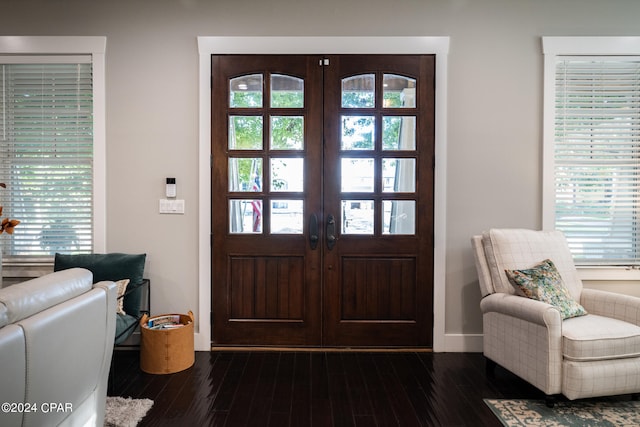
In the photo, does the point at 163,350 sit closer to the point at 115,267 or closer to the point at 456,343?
the point at 115,267

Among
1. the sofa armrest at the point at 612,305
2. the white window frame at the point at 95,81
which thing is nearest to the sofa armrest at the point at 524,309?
the sofa armrest at the point at 612,305

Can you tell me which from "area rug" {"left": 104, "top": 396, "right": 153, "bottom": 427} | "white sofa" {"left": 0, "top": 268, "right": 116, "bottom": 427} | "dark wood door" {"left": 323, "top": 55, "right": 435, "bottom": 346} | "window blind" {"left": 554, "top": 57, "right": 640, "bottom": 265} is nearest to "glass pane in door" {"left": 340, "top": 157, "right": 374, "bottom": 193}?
"dark wood door" {"left": 323, "top": 55, "right": 435, "bottom": 346}

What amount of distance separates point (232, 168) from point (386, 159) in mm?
1294

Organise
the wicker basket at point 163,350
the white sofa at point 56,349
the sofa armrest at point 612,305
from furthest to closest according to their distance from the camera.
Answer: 1. the wicker basket at point 163,350
2. the sofa armrest at point 612,305
3. the white sofa at point 56,349

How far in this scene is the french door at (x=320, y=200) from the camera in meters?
3.29

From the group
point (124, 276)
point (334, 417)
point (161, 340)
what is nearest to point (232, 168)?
point (124, 276)

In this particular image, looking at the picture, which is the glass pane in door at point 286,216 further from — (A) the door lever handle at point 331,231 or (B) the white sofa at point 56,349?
(B) the white sofa at point 56,349

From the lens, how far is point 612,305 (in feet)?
8.81

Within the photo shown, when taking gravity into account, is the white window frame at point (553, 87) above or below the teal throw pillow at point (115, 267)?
above

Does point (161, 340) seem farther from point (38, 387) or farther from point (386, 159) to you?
point (386, 159)

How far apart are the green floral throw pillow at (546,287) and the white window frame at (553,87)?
74 centimetres

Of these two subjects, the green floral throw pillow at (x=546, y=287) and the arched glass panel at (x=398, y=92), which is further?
the arched glass panel at (x=398, y=92)

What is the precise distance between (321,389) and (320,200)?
145 centimetres

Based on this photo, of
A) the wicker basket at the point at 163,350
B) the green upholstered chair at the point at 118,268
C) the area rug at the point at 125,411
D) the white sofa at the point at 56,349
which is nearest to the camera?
the white sofa at the point at 56,349
